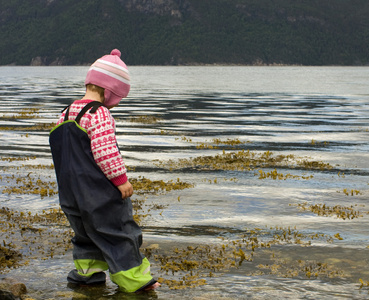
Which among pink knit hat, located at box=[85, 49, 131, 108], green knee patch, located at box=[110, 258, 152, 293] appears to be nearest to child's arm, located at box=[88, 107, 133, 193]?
pink knit hat, located at box=[85, 49, 131, 108]

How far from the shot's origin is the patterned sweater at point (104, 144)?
5.10 metres

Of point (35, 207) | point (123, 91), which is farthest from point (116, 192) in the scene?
point (35, 207)

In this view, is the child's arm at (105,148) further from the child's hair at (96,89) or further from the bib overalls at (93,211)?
the child's hair at (96,89)

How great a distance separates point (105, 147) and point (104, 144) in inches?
1.0

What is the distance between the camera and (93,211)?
5.14m

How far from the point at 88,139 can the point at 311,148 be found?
1282 centimetres

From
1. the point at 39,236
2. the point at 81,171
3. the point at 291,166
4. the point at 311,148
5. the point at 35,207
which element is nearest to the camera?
the point at 81,171

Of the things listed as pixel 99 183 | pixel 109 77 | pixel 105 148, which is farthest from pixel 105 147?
pixel 109 77

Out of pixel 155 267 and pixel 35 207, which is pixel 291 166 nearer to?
pixel 35 207

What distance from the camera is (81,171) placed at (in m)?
5.19

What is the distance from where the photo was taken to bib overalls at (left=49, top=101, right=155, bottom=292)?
517 centimetres

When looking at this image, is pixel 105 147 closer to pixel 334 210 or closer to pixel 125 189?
pixel 125 189

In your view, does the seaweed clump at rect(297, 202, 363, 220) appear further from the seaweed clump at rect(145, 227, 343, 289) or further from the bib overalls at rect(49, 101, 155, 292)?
the bib overalls at rect(49, 101, 155, 292)

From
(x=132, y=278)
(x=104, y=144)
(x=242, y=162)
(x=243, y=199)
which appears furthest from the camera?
(x=242, y=162)
